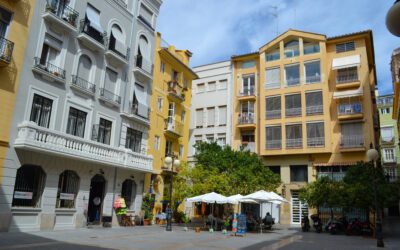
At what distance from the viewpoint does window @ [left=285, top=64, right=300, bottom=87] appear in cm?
3650

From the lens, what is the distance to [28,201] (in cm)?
1761

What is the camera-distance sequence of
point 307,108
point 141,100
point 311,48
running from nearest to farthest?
point 141,100 < point 307,108 < point 311,48

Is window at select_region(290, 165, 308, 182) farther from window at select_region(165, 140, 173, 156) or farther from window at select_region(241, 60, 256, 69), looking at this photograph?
window at select_region(165, 140, 173, 156)


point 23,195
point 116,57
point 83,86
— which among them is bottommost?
point 23,195

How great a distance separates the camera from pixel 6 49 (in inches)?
661

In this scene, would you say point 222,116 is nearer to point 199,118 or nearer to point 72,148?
point 199,118

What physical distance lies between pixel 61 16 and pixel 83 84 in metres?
4.14

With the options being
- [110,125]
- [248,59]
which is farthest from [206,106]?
[110,125]

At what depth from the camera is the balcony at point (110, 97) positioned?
75.3 feet

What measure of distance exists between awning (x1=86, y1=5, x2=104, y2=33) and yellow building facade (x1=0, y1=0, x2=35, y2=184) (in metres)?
4.64

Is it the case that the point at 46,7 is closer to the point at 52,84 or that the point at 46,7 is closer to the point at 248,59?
the point at 52,84

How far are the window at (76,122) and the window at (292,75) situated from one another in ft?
75.1

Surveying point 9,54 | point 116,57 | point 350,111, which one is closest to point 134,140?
point 116,57

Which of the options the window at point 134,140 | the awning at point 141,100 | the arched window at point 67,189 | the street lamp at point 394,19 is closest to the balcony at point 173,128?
the awning at point 141,100
